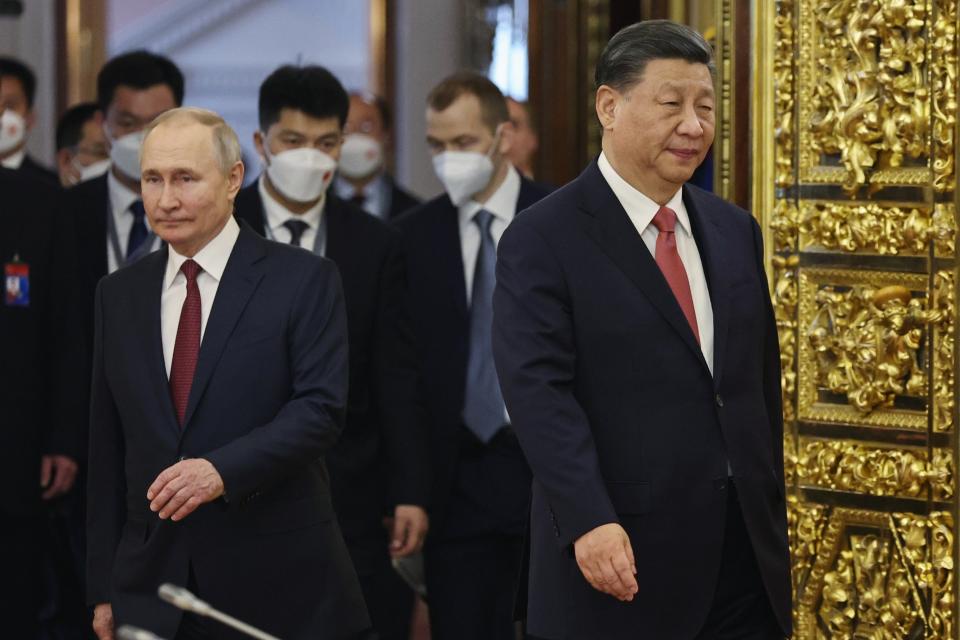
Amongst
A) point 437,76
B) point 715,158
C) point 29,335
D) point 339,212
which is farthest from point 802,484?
point 437,76

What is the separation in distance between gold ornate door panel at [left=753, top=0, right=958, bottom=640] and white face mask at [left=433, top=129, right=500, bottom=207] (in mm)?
908

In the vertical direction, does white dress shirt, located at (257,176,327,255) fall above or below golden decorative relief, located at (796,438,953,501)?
above

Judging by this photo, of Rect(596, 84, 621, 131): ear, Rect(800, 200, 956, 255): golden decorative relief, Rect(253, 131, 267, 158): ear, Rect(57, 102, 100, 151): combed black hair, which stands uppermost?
Rect(57, 102, 100, 151): combed black hair

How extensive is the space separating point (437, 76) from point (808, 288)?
6.01 m

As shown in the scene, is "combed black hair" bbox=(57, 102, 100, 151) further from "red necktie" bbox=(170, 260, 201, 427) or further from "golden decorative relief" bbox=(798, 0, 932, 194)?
"red necktie" bbox=(170, 260, 201, 427)

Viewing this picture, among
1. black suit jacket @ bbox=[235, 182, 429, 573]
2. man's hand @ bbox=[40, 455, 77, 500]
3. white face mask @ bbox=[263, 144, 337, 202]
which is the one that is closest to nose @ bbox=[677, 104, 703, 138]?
black suit jacket @ bbox=[235, 182, 429, 573]

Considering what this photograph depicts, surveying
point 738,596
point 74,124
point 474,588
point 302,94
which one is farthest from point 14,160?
point 738,596

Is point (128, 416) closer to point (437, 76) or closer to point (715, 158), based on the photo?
point (715, 158)

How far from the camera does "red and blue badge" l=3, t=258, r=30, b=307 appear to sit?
5254 mm

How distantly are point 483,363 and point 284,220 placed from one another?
70 centimetres

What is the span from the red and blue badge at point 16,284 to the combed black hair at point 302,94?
2.80 feet

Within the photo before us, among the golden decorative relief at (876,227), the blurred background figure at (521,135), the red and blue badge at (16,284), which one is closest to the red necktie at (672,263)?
the golden decorative relief at (876,227)

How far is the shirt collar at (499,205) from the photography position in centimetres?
536

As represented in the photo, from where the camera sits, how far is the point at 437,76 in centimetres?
1048
